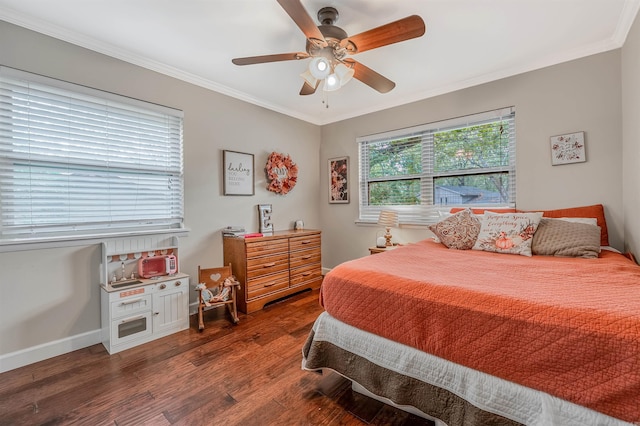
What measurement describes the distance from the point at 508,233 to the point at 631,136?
1.07m

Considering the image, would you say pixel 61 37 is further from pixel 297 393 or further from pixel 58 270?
pixel 297 393

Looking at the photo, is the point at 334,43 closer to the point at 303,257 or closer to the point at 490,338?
the point at 490,338

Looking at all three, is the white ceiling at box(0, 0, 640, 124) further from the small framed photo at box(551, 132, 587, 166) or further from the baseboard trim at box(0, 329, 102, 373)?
the baseboard trim at box(0, 329, 102, 373)

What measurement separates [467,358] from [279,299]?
7.99 feet

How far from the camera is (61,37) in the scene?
6.94 feet

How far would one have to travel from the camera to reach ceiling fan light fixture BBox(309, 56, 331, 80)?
1.88 m

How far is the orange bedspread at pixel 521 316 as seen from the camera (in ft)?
2.94

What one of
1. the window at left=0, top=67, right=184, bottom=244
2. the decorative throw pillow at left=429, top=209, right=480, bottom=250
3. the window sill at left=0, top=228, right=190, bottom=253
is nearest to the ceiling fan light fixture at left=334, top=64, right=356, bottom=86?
the decorative throw pillow at left=429, top=209, right=480, bottom=250

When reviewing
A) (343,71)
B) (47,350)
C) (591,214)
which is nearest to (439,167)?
(591,214)

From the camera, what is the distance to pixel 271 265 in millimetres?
3105

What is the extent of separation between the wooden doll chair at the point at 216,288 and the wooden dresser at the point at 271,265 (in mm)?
141

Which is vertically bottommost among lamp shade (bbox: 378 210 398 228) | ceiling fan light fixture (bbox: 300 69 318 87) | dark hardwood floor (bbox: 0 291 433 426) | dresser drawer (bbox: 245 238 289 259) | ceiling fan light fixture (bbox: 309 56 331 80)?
dark hardwood floor (bbox: 0 291 433 426)

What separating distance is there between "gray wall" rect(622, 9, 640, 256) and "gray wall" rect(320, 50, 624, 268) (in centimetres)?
9

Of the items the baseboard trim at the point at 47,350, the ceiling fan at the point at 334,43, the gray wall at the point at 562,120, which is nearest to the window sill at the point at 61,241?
the baseboard trim at the point at 47,350
